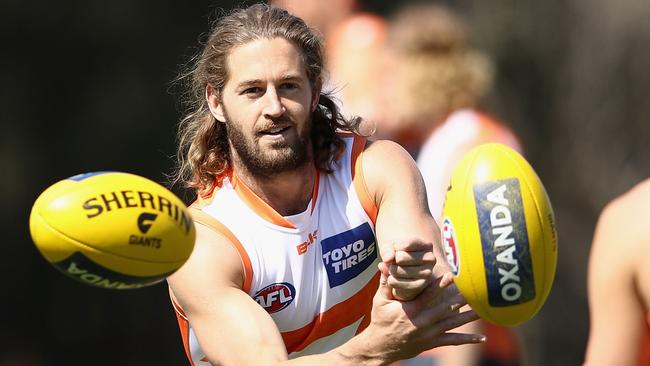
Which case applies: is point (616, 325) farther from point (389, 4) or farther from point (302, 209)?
point (389, 4)

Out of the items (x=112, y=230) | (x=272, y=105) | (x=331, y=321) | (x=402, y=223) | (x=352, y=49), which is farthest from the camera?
(x=352, y=49)

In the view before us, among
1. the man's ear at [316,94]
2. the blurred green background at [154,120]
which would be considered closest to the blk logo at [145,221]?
the man's ear at [316,94]

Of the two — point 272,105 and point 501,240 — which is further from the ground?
point 272,105

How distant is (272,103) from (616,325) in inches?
62.8

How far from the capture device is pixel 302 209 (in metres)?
5.78

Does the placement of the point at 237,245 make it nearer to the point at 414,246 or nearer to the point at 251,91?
the point at 251,91

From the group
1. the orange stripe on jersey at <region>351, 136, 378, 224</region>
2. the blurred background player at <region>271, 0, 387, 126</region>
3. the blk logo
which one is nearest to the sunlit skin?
the orange stripe on jersey at <region>351, 136, 378, 224</region>

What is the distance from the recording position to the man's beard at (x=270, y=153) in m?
5.58

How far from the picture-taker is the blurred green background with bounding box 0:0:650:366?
39.8 ft

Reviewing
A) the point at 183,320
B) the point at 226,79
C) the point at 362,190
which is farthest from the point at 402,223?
the point at 183,320

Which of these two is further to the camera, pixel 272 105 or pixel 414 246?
pixel 272 105

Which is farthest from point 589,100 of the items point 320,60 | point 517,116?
point 320,60

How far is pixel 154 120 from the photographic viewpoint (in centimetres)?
1233

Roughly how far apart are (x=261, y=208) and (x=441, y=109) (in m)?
2.43
